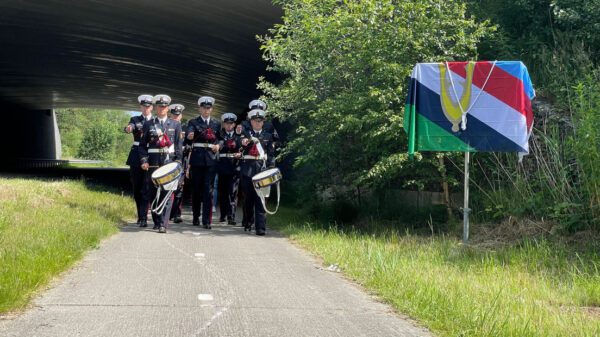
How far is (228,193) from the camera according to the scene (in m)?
13.2

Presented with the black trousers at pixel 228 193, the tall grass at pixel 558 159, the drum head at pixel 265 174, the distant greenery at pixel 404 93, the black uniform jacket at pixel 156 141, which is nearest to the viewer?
the tall grass at pixel 558 159

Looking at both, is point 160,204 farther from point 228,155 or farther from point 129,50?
point 129,50

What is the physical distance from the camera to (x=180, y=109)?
43.8ft

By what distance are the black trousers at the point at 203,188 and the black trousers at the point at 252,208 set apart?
71 cm

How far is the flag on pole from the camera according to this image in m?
9.60

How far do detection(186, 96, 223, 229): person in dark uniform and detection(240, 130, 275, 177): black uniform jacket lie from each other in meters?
0.88

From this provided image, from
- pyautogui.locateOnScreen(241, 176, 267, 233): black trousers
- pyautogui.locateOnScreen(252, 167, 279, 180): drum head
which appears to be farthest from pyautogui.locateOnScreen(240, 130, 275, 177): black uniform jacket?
pyautogui.locateOnScreen(252, 167, 279, 180): drum head

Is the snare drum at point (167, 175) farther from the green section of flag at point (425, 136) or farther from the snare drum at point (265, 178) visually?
the green section of flag at point (425, 136)

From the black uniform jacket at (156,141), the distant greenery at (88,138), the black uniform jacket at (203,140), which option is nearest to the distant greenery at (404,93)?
the black uniform jacket at (203,140)

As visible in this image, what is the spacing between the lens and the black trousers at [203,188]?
39.8ft

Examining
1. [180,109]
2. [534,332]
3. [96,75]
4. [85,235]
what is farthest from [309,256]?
[96,75]

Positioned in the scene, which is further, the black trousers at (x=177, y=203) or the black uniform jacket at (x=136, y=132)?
the black trousers at (x=177, y=203)

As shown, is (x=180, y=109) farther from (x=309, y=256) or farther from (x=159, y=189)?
(x=309, y=256)

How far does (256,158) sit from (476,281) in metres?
5.14
